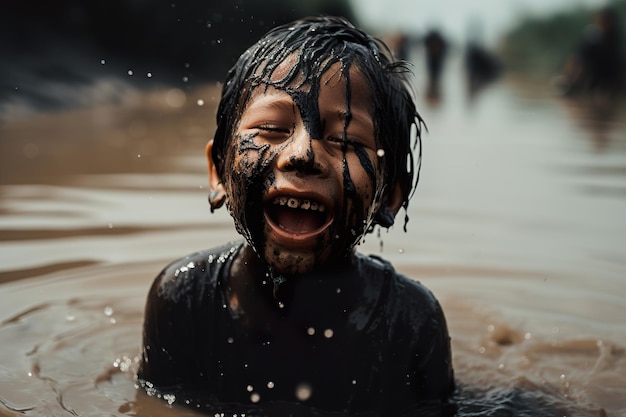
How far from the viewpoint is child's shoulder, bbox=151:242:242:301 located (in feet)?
9.27

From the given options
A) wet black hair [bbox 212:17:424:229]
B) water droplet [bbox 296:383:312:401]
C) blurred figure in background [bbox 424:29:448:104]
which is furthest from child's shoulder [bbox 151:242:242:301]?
blurred figure in background [bbox 424:29:448:104]

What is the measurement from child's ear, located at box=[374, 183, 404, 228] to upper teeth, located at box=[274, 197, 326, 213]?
1.05ft

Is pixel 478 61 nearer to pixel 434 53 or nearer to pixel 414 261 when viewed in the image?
pixel 434 53

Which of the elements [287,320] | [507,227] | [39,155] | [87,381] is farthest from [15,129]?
[287,320]

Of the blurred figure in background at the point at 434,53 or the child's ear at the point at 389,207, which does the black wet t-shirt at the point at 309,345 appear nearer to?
the child's ear at the point at 389,207

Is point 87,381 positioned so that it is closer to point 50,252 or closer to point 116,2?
point 50,252

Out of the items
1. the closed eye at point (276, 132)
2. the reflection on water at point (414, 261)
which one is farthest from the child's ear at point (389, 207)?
the reflection on water at point (414, 261)

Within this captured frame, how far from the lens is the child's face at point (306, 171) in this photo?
2.35 meters

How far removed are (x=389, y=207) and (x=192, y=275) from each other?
0.66 meters

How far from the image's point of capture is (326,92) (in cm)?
243

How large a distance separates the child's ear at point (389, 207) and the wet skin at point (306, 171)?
0.16 m

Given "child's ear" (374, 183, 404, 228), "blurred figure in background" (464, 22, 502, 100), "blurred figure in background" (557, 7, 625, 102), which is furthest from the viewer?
"blurred figure in background" (464, 22, 502, 100)

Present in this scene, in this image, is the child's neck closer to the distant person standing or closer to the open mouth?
the open mouth

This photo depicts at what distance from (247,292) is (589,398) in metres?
1.29
